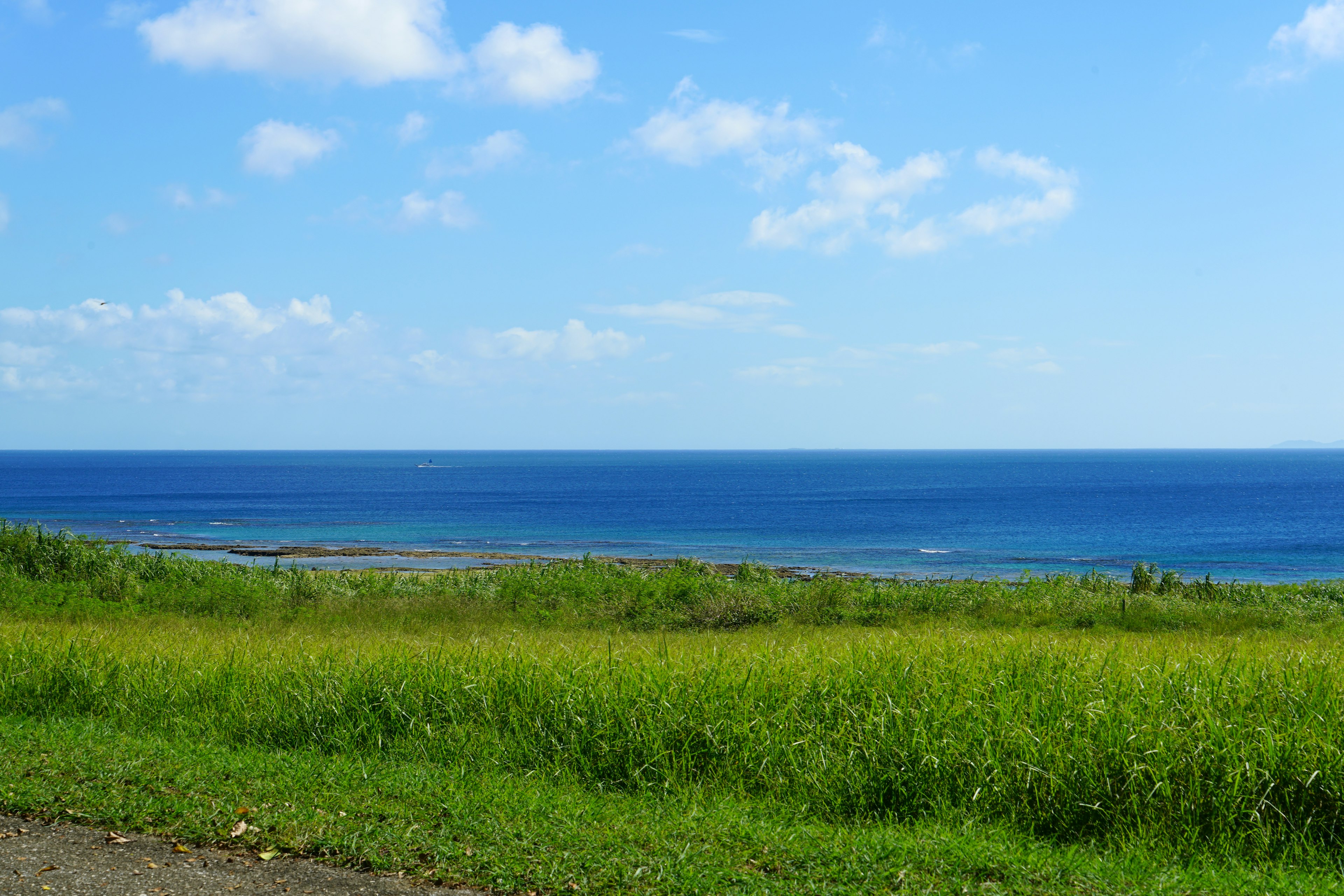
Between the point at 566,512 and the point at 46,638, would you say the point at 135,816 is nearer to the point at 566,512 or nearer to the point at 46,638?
the point at 46,638

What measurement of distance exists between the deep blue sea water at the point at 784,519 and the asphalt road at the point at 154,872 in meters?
44.3

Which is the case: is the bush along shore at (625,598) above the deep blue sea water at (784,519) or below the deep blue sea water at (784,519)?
above

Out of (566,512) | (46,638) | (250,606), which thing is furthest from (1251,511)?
(46,638)

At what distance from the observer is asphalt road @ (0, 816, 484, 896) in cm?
484

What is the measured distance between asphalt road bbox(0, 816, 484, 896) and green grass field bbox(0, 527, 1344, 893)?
184 mm

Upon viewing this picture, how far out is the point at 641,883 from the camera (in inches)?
194

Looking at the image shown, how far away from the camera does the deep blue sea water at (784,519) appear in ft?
188

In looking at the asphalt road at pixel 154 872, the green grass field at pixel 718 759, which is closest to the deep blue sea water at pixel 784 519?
the green grass field at pixel 718 759

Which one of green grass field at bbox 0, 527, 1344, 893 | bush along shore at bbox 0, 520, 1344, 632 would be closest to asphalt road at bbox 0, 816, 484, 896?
green grass field at bbox 0, 527, 1344, 893

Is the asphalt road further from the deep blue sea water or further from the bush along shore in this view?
the deep blue sea water

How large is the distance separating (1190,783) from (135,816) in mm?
6867

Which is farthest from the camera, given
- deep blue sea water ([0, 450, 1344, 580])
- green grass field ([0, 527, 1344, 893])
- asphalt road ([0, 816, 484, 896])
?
deep blue sea water ([0, 450, 1344, 580])

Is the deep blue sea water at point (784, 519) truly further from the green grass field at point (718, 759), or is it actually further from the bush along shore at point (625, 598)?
the green grass field at point (718, 759)

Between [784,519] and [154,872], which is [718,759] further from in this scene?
[784,519]
